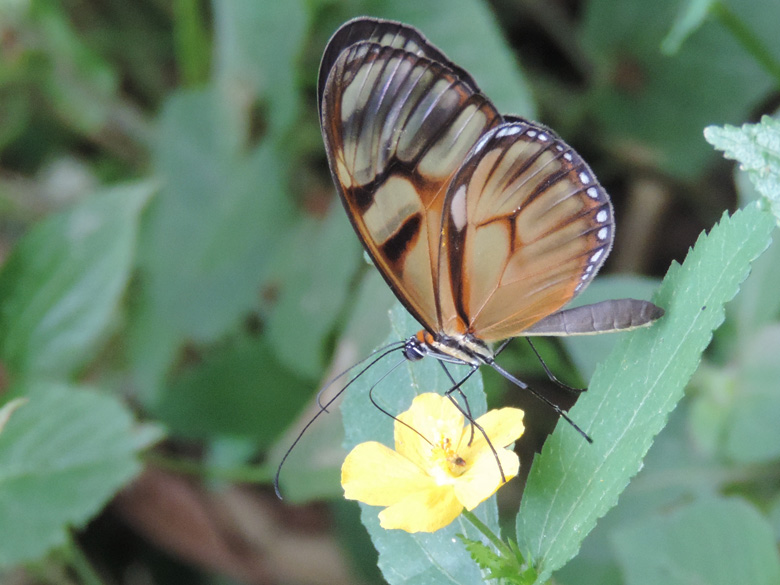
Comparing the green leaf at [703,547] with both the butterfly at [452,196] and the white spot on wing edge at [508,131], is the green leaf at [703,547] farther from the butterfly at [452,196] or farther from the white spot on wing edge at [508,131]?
the white spot on wing edge at [508,131]

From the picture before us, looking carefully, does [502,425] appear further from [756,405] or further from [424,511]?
[756,405]

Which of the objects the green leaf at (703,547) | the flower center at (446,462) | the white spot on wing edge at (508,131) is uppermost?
the white spot on wing edge at (508,131)

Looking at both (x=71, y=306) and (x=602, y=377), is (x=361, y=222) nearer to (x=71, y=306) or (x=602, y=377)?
(x=602, y=377)

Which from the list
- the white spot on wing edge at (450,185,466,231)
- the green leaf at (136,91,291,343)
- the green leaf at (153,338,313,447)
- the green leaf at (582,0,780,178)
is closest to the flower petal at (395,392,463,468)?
the white spot on wing edge at (450,185,466,231)

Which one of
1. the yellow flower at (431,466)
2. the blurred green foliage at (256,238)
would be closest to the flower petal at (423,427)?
the yellow flower at (431,466)

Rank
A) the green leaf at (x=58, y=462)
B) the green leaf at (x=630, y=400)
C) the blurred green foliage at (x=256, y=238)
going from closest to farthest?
the green leaf at (x=630, y=400) < the green leaf at (x=58, y=462) < the blurred green foliage at (x=256, y=238)

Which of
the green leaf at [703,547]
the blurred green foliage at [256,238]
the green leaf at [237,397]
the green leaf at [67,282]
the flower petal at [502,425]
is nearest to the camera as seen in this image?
the flower petal at [502,425]

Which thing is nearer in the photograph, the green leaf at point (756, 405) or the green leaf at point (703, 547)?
the green leaf at point (703, 547)

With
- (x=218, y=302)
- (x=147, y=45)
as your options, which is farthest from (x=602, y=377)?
(x=147, y=45)
